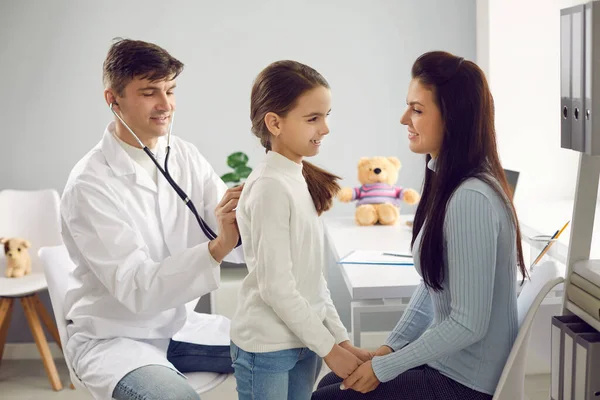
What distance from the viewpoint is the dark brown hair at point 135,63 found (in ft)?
6.08

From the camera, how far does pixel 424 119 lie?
4.68 ft

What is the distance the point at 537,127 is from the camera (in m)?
2.98

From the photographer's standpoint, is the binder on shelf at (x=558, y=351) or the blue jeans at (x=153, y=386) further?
the blue jeans at (x=153, y=386)

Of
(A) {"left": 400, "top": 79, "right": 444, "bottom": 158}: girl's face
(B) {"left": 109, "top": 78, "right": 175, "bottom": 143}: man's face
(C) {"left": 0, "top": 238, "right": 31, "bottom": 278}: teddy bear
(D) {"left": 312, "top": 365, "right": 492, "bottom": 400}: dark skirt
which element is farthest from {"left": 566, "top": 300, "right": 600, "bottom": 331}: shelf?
(C) {"left": 0, "top": 238, "right": 31, "bottom": 278}: teddy bear

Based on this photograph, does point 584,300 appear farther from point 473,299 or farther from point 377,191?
point 377,191

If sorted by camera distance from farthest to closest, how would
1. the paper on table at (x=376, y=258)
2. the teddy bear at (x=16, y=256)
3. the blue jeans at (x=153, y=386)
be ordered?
the teddy bear at (x=16, y=256)
the paper on table at (x=376, y=258)
the blue jeans at (x=153, y=386)

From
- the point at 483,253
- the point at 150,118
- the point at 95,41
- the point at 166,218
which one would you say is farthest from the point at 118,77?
the point at 95,41

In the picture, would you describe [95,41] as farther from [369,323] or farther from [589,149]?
[589,149]

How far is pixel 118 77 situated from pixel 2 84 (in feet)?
5.40

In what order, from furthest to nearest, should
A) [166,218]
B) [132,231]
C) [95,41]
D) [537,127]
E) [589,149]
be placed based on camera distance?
[95,41], [537,127], [166,218], [132,231], [589,149]

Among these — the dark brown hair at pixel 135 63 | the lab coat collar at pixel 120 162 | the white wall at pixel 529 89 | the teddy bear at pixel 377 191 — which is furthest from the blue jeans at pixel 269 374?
the white wall at pixel 529 89

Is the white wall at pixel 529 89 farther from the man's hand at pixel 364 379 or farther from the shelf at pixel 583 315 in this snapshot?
the man's hand at pixel 364 379

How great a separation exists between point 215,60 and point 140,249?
164 centimetres

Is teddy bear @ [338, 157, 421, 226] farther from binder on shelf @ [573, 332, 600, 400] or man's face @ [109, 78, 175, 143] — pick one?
binder on shelf @ [573, 332, 600, 400]
